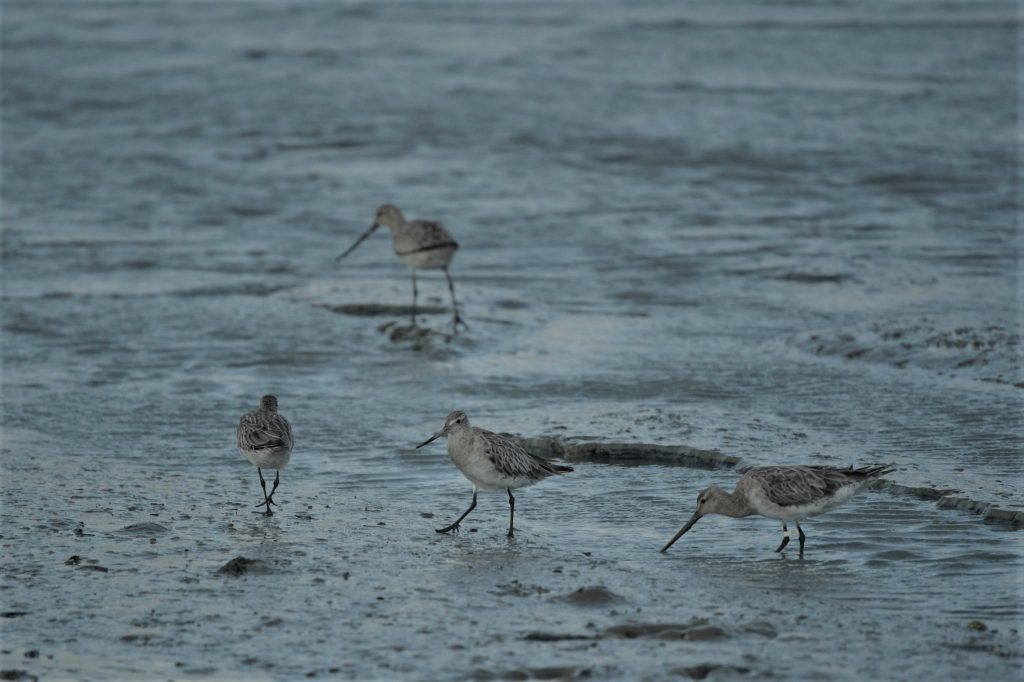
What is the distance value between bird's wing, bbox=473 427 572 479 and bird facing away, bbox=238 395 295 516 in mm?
1124

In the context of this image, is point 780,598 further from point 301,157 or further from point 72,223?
point 301,157

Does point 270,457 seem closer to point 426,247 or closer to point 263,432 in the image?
point 263,432

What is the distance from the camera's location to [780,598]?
283 inches

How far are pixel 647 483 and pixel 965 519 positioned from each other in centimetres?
193

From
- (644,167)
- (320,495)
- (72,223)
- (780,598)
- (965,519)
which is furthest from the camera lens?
(644,167)

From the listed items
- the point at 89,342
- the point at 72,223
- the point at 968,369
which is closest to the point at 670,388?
the point at 968,369

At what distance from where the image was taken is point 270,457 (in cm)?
878

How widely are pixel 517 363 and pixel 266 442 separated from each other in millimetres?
4069

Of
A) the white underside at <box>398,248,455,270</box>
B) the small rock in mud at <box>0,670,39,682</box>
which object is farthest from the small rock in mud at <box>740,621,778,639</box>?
the white underside at <box>398,248,455,270</box>

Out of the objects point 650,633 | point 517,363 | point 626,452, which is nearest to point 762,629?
point 650,633

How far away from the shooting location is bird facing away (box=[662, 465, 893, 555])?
25.8 ft

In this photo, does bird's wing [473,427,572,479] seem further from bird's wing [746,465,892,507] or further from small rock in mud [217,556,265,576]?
small rock in mud [217,556,265,576]

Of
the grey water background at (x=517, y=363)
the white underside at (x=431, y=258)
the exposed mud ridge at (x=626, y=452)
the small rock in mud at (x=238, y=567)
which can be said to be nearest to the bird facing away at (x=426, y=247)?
the white underside at (x=431, y=258)

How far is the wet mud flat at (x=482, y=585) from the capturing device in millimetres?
6395
